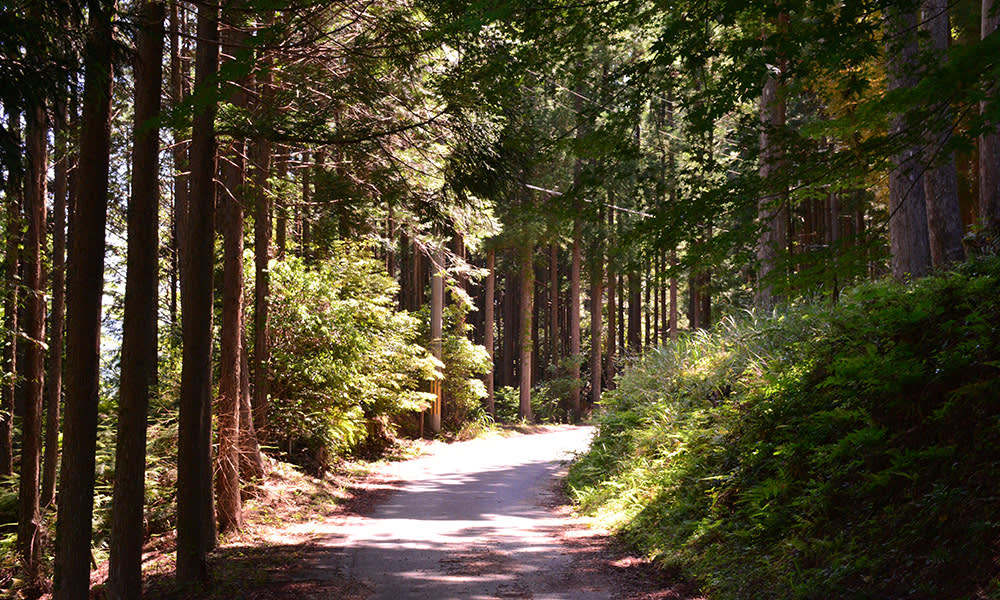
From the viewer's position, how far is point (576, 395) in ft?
115

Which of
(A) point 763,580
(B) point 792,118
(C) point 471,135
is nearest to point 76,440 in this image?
(C) point 471,135

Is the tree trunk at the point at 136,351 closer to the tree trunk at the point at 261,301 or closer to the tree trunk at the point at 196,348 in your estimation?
the tree trunk at the point at 196,348

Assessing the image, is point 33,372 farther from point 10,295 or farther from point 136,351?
point 136,351

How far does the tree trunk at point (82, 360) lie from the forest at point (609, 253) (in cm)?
3

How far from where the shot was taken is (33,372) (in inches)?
453

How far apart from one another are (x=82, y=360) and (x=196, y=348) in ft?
4.75

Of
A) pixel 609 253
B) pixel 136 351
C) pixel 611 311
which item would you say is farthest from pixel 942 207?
pixel 611 311

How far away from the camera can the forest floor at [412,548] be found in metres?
7.19

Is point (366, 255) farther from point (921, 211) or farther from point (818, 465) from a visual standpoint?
point (818, 465)

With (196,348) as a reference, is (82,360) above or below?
below

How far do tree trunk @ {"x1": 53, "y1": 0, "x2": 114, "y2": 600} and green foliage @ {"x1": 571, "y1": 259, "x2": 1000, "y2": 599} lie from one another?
5878 millimetres

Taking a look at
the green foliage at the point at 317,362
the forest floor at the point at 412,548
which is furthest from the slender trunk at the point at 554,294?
the forest floor at the point at 412,548

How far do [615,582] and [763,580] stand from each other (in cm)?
174

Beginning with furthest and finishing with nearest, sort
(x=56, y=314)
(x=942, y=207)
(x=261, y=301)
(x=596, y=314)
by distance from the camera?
(x=596, y=314) → (x=261, y=301) → (x=56, y=314) → (x=942, y=207)
